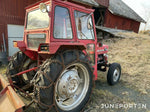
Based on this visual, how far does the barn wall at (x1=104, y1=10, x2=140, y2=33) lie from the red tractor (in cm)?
1297

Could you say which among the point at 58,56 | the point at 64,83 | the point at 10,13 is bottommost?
the point at 64,83

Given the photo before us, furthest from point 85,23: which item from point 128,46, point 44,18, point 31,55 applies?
point 128,46

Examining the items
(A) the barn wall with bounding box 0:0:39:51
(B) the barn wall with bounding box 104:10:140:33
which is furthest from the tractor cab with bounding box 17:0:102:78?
(B) the barn wall with bounding box 104:10:140:33

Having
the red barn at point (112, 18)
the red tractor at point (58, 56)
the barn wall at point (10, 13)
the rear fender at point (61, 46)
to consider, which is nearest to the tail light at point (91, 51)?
the red tractor at point (58, 56)

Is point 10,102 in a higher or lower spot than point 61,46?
lower

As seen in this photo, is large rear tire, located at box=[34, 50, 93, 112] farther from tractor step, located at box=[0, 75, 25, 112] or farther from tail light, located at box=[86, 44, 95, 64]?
tail light, located at box=[86, 44, 95, 64]

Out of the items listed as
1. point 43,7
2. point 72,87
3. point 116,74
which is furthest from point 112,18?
point 43,7

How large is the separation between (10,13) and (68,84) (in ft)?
20.8

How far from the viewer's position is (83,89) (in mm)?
2482

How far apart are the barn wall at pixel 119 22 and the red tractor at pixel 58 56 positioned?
1297 cm

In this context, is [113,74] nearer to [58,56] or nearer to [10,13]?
[58,56]

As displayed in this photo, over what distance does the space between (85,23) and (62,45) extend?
1.01m

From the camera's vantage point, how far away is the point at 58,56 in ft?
6.18

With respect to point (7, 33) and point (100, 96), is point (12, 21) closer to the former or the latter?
point (7, 33)
